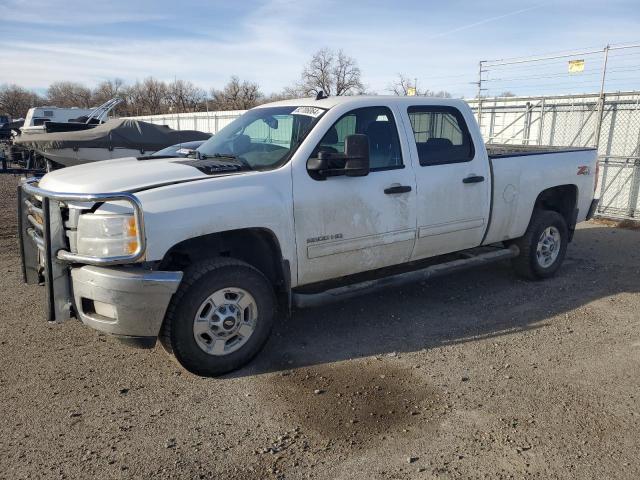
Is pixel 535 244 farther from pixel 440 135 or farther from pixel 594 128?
pixel 594 128

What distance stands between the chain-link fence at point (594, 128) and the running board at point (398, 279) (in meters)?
6.03

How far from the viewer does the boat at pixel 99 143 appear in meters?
11.4

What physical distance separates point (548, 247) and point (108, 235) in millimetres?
5009

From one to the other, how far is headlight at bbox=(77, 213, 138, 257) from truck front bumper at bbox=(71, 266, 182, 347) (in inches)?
5.0

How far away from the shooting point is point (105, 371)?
13.2ft

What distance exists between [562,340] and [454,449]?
209cm

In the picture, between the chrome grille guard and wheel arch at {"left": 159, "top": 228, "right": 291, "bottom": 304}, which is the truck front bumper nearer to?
the chrome grille guard

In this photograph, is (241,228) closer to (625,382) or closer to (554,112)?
(625,382)

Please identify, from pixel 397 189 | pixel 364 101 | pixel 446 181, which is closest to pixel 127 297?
pixel 397 189

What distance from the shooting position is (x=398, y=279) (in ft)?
16.1

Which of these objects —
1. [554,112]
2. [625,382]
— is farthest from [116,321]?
[554,112]

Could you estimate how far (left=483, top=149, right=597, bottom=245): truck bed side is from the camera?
5.59 metres

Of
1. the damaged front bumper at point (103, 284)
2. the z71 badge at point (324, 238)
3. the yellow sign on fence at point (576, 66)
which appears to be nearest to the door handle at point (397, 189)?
the z71 badge at point (324, 238)

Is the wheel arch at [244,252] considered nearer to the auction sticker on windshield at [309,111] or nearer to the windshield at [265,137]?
the windshield at [265,137]
